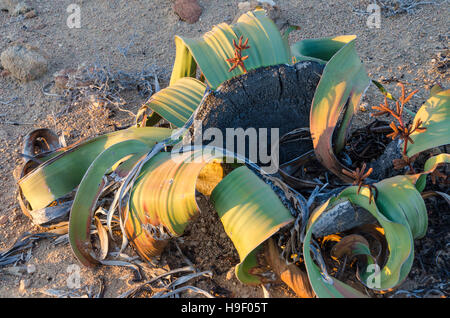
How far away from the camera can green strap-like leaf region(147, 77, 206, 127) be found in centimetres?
136

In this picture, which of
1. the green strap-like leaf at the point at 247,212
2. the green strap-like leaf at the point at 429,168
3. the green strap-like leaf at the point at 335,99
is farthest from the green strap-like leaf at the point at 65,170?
the green strap-like leaf at the point at 429,168

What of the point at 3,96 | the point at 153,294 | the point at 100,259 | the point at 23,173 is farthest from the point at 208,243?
the point at 3,96

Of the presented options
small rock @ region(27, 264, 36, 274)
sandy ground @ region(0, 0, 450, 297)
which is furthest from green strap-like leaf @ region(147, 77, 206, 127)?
small rock @ region(27, 264, 36, 274)

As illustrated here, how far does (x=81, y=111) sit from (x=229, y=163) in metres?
0.95

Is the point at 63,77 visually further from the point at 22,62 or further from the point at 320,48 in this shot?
the point at 320,48

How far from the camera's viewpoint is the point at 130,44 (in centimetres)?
221

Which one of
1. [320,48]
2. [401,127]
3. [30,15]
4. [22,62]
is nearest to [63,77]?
[22,62]

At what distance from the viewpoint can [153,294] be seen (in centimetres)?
117

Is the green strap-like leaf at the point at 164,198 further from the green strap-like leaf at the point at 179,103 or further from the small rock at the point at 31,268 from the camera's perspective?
the small rock at the point at 31,268

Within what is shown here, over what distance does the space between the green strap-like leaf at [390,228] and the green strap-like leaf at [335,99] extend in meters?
0.20

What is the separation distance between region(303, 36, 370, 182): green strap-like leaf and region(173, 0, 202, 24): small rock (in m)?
1.23

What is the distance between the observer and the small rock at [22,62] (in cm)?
200

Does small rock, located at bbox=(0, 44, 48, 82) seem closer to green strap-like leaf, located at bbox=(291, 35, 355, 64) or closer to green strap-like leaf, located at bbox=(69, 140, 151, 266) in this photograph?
green strap-like leaf, located at bbox=(69, 140, 151, 266)
